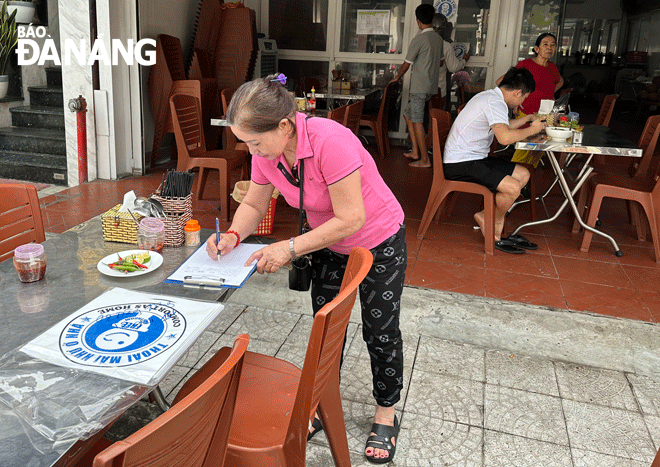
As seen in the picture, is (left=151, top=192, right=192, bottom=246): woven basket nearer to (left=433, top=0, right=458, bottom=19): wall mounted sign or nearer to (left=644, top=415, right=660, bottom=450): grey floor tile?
(left=644, top=415, right=660, bottom=450): grey floor tile

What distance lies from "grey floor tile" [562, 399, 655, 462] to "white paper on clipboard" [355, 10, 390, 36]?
270 inches

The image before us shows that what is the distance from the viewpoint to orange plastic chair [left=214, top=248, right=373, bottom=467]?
56.1 inches

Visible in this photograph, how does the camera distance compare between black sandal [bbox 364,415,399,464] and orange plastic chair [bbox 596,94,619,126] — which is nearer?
black sandal [bbox 364,415,399,464]

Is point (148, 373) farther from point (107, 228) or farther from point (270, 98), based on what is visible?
Answer: point (107, 228)

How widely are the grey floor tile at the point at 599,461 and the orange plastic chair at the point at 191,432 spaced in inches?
65.2

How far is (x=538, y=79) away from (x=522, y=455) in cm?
464

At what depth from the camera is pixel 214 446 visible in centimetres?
129

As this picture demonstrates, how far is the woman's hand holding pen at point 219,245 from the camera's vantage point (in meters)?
2.00

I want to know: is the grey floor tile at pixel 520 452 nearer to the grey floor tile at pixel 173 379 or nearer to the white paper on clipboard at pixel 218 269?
the white paper on clipboard at pixel 218 269

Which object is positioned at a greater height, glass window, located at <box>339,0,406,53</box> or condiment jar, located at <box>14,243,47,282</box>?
glass window, located at <box>339,0,406,53</box>

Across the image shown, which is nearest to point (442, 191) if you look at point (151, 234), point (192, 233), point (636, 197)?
point (636, 197)

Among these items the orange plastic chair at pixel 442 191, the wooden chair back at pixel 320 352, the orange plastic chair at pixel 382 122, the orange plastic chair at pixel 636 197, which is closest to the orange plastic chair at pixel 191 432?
the wooden chair back at pixel 320 352

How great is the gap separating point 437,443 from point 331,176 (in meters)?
1.28

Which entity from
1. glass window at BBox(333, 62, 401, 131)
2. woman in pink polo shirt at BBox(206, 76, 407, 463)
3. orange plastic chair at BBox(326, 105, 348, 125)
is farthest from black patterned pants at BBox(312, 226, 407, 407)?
glass window at BBox(333, 62, 401, 131)
